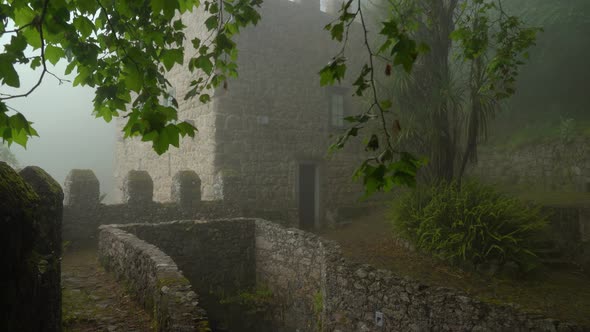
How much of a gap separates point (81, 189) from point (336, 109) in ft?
28.3

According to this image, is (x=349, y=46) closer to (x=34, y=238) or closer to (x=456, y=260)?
(x=456, y=260)

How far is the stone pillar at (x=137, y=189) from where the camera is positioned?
9.47 metres

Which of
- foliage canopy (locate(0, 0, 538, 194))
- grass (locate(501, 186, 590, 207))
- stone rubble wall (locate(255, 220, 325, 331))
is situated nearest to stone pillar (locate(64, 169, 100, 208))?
stone rubble wall (locate(255, 220, 325, 331))

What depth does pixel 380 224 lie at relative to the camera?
11805 mm

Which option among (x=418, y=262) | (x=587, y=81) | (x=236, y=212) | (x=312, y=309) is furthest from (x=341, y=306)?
(x=587, y=81)

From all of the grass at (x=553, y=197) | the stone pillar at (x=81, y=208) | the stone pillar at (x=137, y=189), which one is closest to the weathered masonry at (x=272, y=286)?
the stone pillar at (x=137, y=189)

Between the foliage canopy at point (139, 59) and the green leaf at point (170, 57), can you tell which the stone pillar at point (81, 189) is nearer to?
the foliage canopy at point (139, 59)

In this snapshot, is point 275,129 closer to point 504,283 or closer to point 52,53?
point 504,283

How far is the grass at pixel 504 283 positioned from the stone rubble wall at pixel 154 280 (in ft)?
11.4

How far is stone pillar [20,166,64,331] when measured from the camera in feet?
8.86

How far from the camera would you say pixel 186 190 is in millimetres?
9922

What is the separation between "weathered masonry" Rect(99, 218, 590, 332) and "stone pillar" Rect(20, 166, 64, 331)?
1063 mm

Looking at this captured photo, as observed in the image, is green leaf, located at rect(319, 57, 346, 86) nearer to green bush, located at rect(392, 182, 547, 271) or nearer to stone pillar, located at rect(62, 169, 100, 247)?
green bush, located at rect(392, 182, 547, 271)

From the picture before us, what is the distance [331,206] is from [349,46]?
6.06 meters
